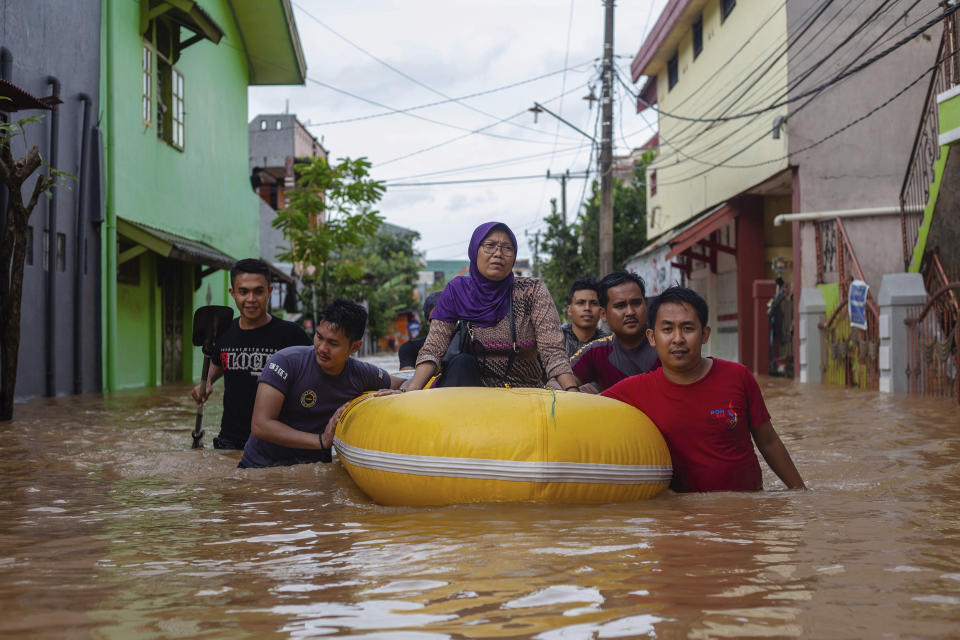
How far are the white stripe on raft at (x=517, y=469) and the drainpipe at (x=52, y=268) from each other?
9575 mm

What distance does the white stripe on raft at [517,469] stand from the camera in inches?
173

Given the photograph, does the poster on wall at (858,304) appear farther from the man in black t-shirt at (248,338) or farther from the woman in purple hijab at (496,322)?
the man in black t-shirt at (248,338)

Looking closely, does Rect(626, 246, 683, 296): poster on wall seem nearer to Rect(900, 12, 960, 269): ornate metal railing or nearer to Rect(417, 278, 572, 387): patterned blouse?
Rect(900, 12, 960, 269): ornate metal railing

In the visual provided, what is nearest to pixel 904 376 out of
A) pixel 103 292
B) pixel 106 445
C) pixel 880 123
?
pixel 880 123

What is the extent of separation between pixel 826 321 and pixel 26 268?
12.7 meters

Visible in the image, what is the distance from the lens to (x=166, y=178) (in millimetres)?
17250

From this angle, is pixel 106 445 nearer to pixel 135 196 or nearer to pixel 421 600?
pixel 421 600

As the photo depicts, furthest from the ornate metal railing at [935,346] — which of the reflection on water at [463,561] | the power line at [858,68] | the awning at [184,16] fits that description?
the awning at [184,16]

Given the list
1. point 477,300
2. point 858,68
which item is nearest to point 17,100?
point 477,300

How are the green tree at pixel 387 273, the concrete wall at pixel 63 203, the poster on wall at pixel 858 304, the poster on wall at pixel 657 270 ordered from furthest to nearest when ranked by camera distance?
1. the green tree at pixel 387 273
2. the poster on wall at pixel 657 270
3. the poster on wall at pixel 858 304
4. the concrete wall at pixel 63 203

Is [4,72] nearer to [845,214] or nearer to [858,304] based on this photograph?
[858,304]

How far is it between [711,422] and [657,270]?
20988mm

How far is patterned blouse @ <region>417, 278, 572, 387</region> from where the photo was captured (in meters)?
5.55

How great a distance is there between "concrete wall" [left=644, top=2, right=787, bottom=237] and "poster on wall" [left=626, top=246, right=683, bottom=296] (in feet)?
4.33
